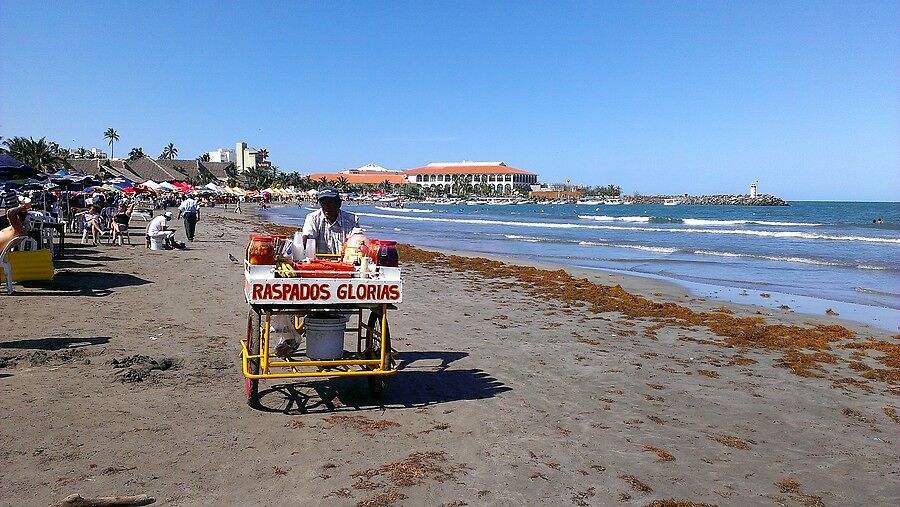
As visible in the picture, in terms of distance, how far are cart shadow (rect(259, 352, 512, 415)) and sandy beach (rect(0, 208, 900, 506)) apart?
0.11ft

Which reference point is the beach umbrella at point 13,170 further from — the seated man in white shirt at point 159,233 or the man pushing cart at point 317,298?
the man pushing cart at point 317,298

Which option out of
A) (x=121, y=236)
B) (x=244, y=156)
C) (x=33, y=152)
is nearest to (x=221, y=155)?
(x=244, y=156)

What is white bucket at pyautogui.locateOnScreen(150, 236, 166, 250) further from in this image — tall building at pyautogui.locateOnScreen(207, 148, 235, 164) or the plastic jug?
tall building at pyautogui.locateOnScreen(207, 148, 235, 164)

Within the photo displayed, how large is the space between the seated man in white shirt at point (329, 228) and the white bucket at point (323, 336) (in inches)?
44.4

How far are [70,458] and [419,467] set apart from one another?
8.21 feet

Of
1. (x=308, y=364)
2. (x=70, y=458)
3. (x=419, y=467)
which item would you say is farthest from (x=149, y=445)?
(x=419, y=467)

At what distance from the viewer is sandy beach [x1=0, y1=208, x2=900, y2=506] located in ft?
14.9

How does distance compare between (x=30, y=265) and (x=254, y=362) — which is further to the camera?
(x=30, y=265)

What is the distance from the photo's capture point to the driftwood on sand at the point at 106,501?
153 inches

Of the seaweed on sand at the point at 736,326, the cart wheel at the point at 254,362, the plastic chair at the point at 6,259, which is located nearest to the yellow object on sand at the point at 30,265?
the plastic chair at the point at 6,259

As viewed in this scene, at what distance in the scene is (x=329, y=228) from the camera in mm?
6973

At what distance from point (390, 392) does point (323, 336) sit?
115 centimetres

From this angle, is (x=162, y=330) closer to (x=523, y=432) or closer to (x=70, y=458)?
(x=70, y=458)

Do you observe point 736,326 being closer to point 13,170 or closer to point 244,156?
point 13,170
